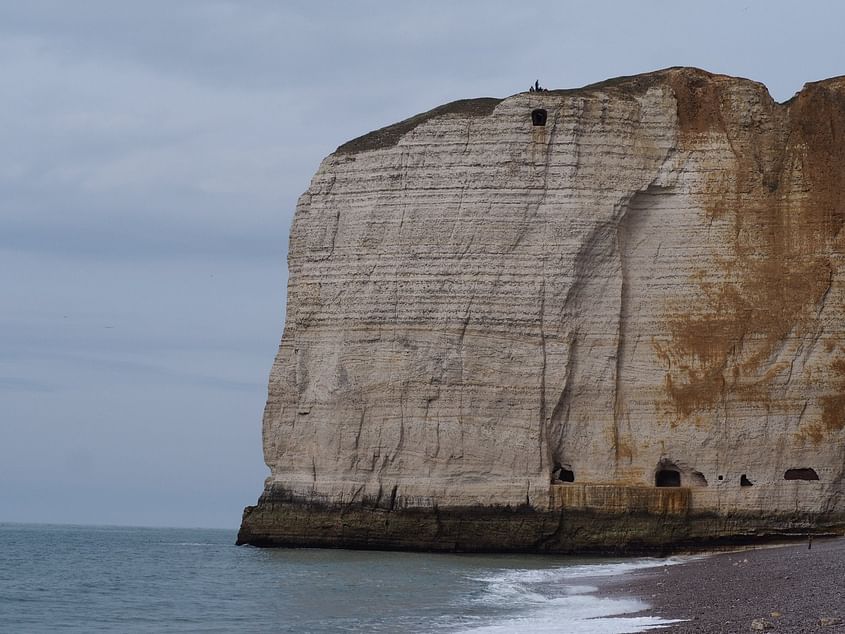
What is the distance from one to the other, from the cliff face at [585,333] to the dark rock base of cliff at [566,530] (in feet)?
0.13

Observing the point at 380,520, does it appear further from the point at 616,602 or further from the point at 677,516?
the point at 616,602

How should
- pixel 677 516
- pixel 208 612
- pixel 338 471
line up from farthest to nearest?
pixel 338 471 → pixel 677 516 → pixel 208 612

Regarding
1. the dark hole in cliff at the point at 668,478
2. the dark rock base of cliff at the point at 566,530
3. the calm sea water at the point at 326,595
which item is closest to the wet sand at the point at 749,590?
the calm sea water at the point at 326,595

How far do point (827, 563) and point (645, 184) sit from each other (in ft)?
36.1

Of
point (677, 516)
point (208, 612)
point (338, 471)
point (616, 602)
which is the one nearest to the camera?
point (616, 602)

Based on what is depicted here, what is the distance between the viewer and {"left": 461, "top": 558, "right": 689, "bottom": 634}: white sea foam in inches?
542

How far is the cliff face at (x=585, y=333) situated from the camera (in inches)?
1006

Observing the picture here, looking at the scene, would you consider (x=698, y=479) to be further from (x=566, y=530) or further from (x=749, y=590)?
(x=749, y=590)

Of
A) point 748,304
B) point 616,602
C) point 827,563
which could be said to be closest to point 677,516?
point 748,304

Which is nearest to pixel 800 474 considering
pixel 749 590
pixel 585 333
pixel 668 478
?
pixel 668 478

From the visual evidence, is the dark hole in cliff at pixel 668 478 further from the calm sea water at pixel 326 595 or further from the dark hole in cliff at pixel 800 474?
the calm sea water at pixel 326 595

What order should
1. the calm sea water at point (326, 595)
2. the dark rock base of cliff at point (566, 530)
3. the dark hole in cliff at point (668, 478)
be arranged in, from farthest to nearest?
1. the dark hole in cliff at point (668, 478)
2. the dark rock base of cliff at point (566, 530)
3. the calm sea water at point (326, 595)

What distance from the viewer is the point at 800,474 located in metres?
25.8

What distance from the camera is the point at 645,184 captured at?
26859mm
